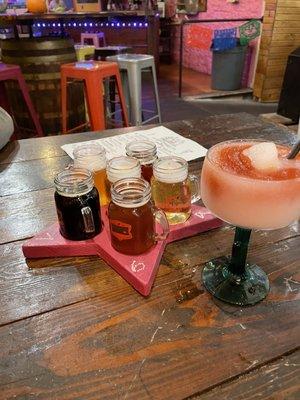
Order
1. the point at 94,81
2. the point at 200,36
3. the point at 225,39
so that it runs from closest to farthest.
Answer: the point at 94,81 < the point at 225,39 < the point at 200,36

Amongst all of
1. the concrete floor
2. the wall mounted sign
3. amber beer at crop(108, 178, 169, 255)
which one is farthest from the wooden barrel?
the wall mounted sign

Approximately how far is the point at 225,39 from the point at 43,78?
3248 millimetres

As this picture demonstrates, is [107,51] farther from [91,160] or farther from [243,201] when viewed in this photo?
[243,201]

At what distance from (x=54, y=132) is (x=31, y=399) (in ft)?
10.8

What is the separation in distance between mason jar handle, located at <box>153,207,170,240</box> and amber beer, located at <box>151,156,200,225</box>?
0.28 ft

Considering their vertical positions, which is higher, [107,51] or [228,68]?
[107,51]

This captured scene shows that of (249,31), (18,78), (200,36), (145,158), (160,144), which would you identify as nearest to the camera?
(145,158)

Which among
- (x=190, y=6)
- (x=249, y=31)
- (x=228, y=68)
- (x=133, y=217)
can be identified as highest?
(x=190, y=6)

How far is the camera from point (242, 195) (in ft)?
1.88

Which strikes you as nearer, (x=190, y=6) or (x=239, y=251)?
(x=239, y=251)

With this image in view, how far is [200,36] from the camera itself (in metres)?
6.42

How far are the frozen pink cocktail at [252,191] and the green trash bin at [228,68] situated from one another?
532 cm

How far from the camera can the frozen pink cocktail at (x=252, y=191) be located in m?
0.57

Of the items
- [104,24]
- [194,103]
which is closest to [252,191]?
[104,24]
